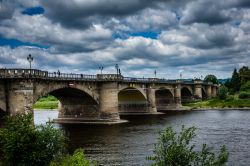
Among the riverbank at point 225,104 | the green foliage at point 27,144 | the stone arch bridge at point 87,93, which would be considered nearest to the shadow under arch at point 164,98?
the stone arch bridge at point 87,93

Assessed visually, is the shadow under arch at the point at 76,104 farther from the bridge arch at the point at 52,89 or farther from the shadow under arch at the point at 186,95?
the shadow under arch at the point at 186,95

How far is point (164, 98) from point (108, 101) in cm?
5486

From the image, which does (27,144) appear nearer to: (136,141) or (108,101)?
(136,141)

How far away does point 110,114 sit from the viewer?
83.4 metres

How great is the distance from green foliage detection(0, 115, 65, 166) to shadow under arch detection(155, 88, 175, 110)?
330ft

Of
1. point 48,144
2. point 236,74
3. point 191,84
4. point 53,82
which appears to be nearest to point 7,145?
point 48,144

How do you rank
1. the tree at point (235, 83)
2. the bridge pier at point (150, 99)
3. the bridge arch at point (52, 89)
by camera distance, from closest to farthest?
the bridge arch at point (52, 89), the bridge pier at point (150, 99), the tree at point (235, 83)

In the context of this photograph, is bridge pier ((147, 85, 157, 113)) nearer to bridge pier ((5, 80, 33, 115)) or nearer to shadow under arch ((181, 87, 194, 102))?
shadow under arch ((181, 87, 194, 102))

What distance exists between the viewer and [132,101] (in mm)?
115188

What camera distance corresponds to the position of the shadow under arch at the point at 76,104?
84.1 m

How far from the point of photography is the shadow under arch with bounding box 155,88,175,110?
132288mm

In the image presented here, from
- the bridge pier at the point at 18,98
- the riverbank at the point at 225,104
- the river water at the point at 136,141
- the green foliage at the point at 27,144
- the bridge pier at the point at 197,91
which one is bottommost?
the river water at the point at 136,141

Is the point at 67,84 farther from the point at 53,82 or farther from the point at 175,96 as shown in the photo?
the point at 175,96

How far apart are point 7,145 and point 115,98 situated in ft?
184
